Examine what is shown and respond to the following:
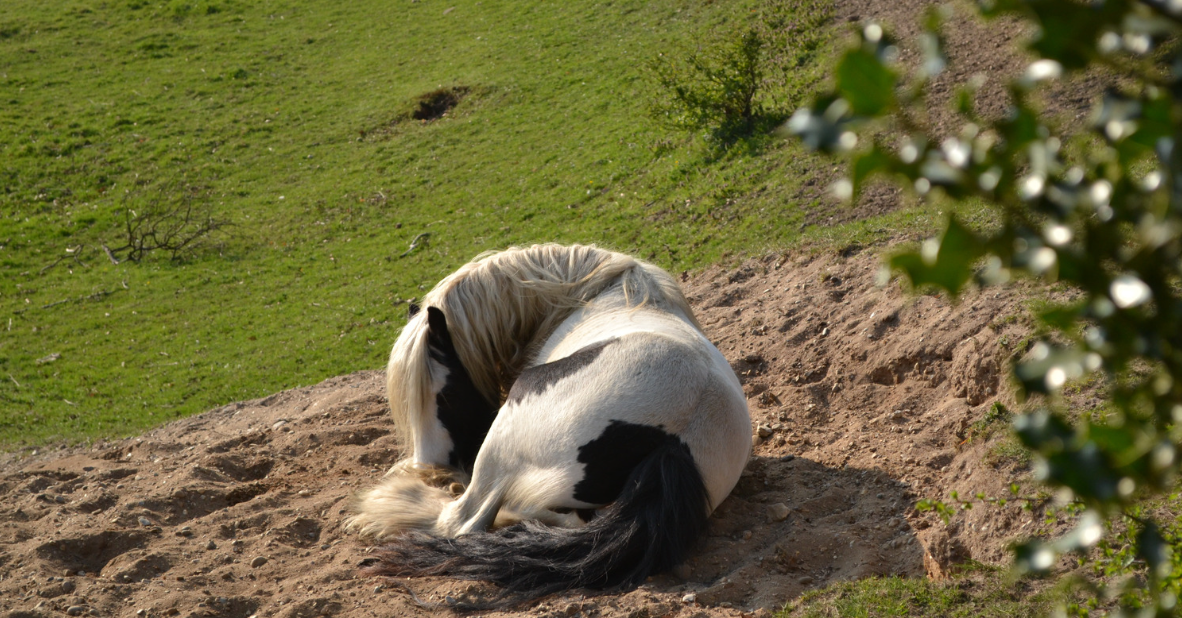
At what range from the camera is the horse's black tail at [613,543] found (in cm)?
372

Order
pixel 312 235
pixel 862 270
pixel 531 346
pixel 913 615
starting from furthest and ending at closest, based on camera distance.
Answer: pixel 312 235 < pixel 862 270 < pixel 531 346 < pixel 913 615

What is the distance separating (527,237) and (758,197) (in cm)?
338

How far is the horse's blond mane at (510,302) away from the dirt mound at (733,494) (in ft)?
3.27

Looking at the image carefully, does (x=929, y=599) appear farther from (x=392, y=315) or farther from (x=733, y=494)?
(x=392, y=315)

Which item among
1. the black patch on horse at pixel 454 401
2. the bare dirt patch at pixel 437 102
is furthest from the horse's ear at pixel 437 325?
the bare dirt patch at pixel 437 102

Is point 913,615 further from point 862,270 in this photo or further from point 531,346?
point 862,270

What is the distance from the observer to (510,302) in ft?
17.2

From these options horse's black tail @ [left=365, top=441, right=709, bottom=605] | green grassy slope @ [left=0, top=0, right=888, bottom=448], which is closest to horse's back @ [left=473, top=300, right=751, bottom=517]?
horse's black tail @ [left=365, top=441, right=709, bottom=605]

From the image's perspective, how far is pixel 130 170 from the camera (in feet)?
55.8

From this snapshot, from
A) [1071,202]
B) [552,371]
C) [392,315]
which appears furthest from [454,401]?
[392,315]

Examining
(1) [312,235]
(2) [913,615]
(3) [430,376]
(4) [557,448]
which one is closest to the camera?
(2) [913,615]

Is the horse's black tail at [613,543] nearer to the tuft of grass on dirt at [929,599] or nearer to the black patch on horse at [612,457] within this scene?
the black patch on horse at [612,457]

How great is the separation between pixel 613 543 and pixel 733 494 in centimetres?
106

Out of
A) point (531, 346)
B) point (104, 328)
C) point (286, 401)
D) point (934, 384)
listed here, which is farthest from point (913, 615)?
point (104, 328)
